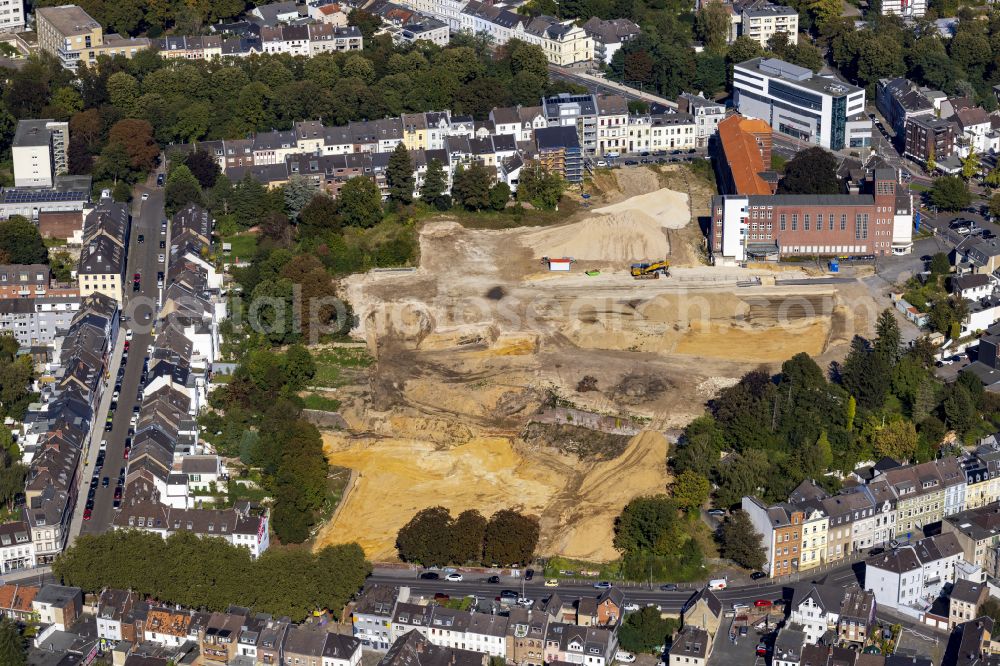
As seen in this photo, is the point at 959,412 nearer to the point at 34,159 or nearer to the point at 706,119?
the point at 706,119

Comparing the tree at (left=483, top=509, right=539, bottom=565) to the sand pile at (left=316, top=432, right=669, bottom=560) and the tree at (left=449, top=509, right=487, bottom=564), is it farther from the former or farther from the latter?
the sand pile at (left=316, top=432, right=669, bottom=560)

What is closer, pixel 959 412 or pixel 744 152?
pixel 959 412

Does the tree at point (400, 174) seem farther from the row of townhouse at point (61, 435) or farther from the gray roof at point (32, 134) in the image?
the gray roof at point (32, 134)

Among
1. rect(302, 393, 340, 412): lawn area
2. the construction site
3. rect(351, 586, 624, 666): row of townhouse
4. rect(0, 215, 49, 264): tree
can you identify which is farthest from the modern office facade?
rect(351, 586, 624, 666): row of townhouse

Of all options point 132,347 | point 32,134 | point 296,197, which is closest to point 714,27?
point 296,197

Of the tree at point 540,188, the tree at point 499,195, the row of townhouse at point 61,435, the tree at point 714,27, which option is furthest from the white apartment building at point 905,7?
the row of townhouse at point 61,435

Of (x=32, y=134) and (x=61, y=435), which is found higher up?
(x=32, y=134)

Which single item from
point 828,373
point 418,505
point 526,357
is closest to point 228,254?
point 526,357

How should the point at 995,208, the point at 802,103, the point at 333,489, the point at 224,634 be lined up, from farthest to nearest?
the point at 802,103, the point at 995,208, the point at 333,489, the point at 224,634
